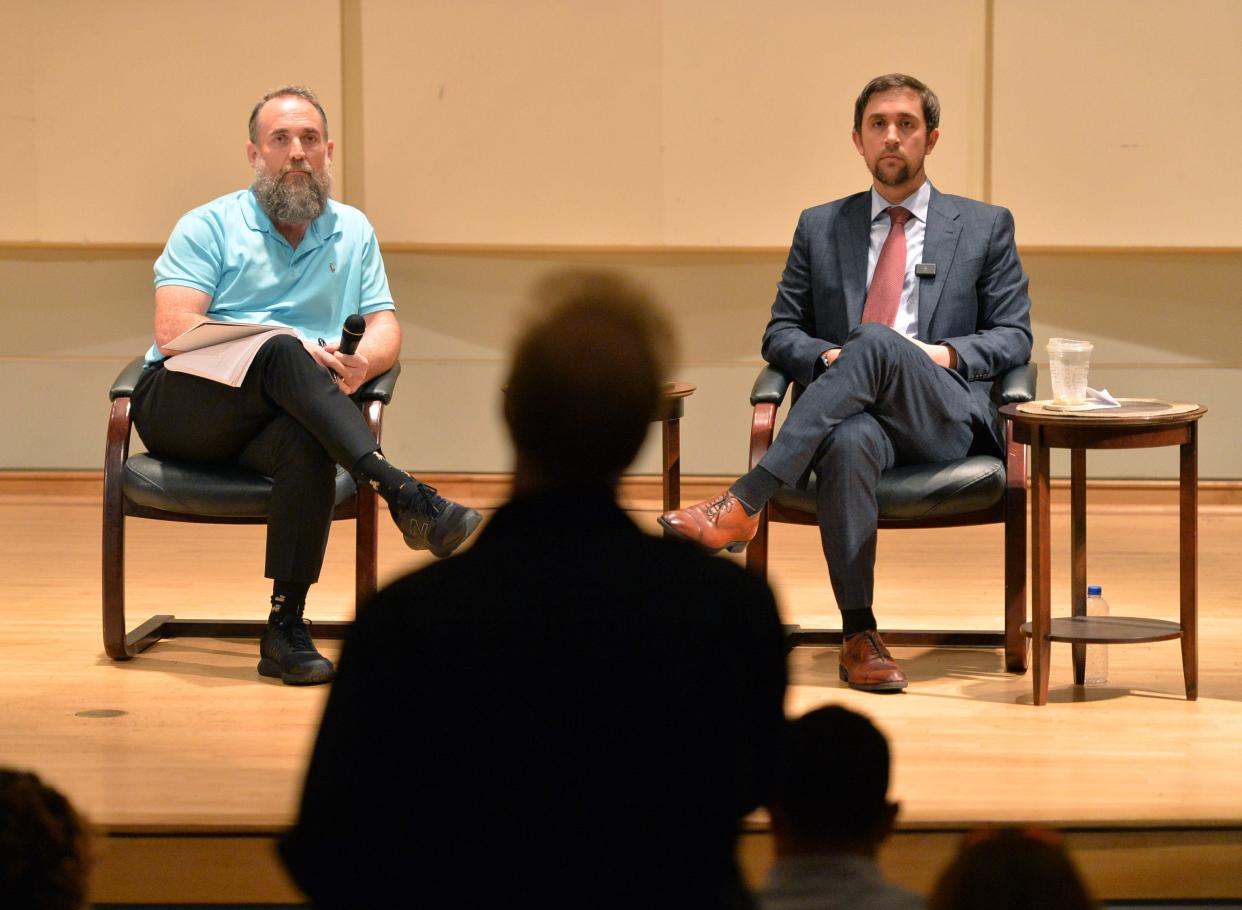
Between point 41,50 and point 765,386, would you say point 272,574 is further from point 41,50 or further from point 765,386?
point 41,50

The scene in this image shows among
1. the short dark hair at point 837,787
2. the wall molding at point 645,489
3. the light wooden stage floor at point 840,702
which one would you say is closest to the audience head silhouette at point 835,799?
the short dark hair at point 837,787

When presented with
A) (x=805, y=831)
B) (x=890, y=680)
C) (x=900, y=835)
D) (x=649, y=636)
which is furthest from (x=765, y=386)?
(x=649, y=636)

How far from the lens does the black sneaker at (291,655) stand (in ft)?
11.7

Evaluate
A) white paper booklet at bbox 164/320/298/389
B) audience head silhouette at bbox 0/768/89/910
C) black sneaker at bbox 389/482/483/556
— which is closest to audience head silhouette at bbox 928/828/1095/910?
audience head silhouette at bbox 0/768/89/910

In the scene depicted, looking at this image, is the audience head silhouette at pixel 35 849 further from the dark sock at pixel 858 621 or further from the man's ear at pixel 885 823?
the dark sock at pixel 858 621

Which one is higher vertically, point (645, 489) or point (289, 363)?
point (289, 363)

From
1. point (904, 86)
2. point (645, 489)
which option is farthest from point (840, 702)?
point (645, 489)

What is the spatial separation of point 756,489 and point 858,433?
246 mm

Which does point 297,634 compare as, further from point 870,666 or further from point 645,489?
point 645,489

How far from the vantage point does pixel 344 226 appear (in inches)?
160

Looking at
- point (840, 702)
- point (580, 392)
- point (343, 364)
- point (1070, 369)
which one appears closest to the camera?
point (580, 392)

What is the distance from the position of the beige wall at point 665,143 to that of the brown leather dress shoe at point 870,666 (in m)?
2.49

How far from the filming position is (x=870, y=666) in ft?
11.5

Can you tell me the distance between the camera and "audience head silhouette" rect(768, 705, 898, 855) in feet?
5.83
